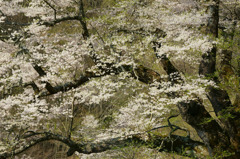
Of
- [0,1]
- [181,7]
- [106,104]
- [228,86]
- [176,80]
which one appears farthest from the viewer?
A: [106,104]

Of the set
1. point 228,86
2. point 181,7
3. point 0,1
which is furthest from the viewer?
point 0,1

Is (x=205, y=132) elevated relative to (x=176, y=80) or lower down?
lower down

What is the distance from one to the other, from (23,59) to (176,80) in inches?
155

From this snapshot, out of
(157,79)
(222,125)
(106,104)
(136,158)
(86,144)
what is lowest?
(136,158)

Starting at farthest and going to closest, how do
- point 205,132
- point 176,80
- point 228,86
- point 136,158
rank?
point 136,158 < point 176,80 < point 205,132 < point 228,86

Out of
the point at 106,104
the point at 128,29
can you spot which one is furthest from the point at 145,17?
the point at 106,104

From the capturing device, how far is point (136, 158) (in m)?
8.35

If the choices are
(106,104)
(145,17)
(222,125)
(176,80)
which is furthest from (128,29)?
(106,104)

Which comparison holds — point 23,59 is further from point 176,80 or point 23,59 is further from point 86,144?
point 176,80

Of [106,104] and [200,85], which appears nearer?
[200,85]

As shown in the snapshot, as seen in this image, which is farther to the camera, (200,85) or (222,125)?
(222,125)

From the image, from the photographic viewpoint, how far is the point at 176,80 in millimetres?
4691

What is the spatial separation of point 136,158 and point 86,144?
179 inches

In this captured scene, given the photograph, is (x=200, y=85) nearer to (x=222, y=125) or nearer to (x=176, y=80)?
(x=176, y=80)
